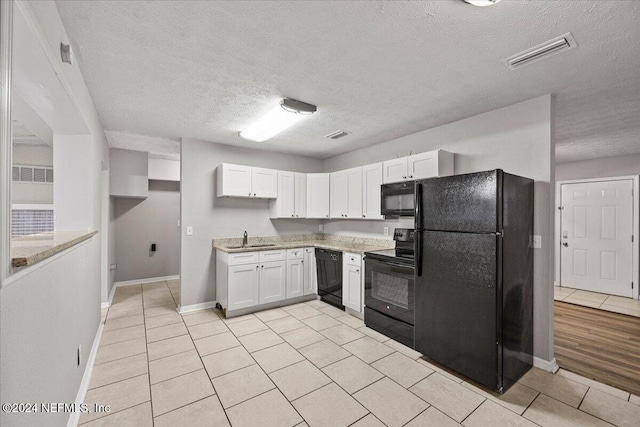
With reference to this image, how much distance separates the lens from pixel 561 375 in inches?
98.3

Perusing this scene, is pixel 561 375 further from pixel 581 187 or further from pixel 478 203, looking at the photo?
pixel 581 187

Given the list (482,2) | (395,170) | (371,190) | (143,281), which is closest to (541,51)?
(482,2)

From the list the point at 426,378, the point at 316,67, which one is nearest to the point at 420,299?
the point at 426,378

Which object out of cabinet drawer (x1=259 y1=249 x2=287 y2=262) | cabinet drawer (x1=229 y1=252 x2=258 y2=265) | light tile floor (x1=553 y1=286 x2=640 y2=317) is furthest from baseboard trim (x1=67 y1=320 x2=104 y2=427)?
light tile floor (x1=553 y1=286 x2=640 y2=317)

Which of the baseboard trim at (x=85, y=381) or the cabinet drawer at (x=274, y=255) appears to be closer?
the baseboard trim at (x=85, y=381)

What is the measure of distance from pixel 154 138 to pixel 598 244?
25.6 ft

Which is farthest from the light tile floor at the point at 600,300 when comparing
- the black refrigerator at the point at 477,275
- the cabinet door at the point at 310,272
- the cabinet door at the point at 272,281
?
the cabinet door at the point at 272,281

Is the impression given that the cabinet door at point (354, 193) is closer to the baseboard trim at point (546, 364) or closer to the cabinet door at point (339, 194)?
the cabinet door at point (339, 194)

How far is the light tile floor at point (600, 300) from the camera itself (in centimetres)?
422

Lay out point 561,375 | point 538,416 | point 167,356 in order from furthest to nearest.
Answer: point 167,356 < point 561,375 < point 538,416

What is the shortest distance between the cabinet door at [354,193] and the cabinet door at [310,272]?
2.87 ft

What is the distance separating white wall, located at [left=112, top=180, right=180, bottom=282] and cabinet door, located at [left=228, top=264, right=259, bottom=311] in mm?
2907

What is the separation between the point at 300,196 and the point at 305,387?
3135 millimetres

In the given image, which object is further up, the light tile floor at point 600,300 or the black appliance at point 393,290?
the black appliance at point 393,290
